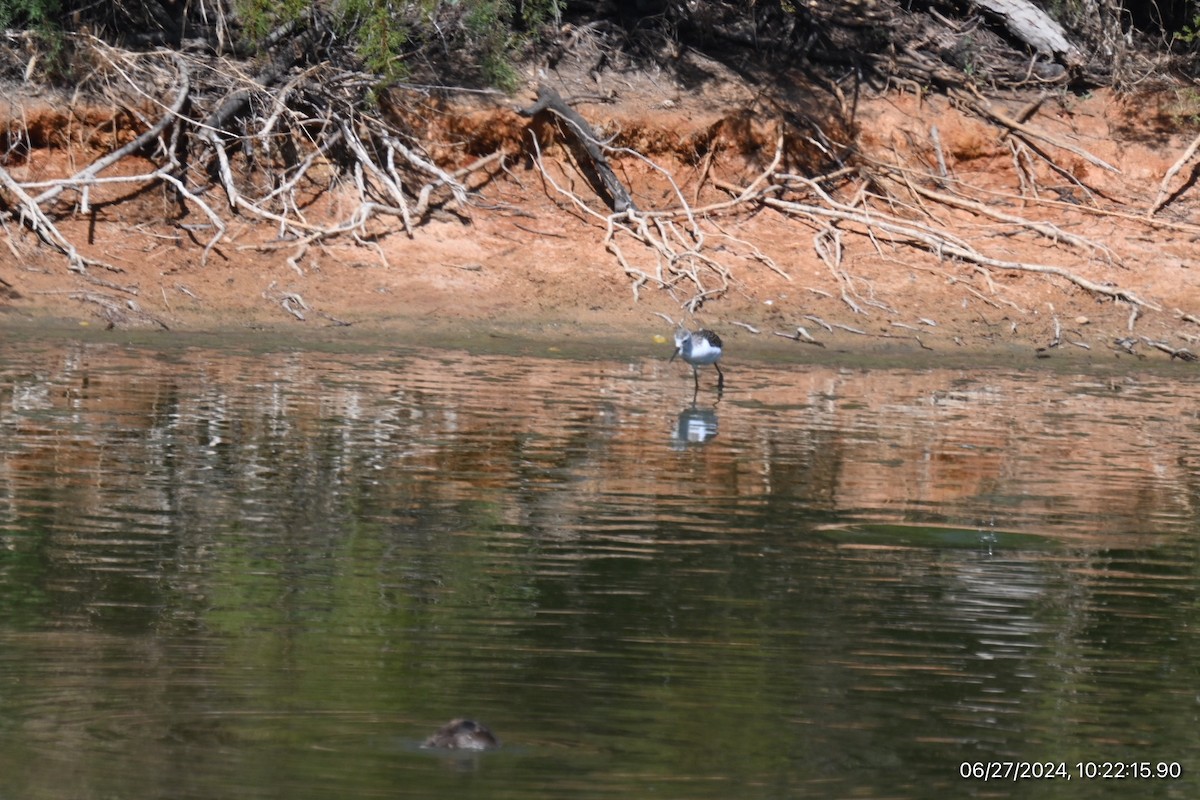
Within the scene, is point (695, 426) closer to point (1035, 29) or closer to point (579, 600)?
point (579, 600)

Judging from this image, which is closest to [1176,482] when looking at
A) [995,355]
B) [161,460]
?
[161,460]

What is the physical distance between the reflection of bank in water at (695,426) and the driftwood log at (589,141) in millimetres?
6846

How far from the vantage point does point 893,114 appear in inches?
821

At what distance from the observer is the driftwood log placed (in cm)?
1905

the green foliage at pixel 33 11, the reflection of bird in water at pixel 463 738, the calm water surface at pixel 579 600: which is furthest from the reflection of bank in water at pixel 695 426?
the green foliage at pixel 33 11

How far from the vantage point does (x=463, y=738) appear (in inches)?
179

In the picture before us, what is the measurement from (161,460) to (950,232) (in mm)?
11978

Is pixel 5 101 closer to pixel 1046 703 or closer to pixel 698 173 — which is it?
pixel 698 173

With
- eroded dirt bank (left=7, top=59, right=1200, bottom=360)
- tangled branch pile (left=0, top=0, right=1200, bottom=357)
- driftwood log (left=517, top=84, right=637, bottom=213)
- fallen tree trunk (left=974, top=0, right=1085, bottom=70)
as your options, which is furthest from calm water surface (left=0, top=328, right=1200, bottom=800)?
fallen tree trunk (left=974, top=0, right=1085, bottom=70)

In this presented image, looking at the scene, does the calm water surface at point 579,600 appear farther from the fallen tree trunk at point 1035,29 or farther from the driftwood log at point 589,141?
the fallen tree trunk at point 1035,29

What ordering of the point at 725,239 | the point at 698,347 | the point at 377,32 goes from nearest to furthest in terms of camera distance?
the point at 698,347
the point at 377,32
the point at 725,239

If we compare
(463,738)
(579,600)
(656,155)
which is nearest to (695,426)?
(579,600)

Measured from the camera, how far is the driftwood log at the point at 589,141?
1905 cm

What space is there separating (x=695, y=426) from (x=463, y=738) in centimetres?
696
